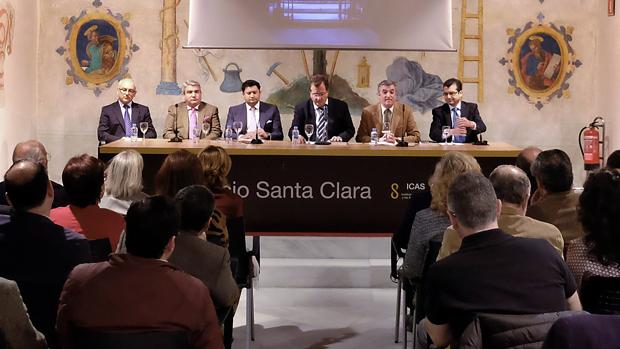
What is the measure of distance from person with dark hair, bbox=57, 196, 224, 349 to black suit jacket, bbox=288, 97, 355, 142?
18.7 feet

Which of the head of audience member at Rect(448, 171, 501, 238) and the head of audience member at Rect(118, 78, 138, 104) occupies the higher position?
the head of audience member at Rect(118, 78, 138, 104)

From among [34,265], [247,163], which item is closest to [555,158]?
[34,265]

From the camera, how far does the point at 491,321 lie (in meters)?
2.85

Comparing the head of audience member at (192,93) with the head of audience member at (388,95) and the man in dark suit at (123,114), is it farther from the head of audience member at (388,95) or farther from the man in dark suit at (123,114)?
the head of audience member at (388,95)

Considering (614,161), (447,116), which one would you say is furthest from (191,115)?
(614,161)

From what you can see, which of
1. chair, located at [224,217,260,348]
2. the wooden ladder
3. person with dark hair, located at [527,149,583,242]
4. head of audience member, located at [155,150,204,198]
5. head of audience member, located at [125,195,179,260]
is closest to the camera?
head of audience member, located at [125,195,179,260]

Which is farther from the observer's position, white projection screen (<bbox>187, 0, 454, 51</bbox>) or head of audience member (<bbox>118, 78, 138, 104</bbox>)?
white projection screen (<bbox>187, 0, 454, 51</bbox>)

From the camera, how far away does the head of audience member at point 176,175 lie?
477 cm

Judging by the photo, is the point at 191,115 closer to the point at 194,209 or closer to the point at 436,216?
the point at 436,216

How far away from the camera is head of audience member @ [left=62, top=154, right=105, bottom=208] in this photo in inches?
169

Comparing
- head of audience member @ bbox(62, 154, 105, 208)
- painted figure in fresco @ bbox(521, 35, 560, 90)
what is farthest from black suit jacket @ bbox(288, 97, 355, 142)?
head of audience member @ bbox(62, 154, 105, 208)

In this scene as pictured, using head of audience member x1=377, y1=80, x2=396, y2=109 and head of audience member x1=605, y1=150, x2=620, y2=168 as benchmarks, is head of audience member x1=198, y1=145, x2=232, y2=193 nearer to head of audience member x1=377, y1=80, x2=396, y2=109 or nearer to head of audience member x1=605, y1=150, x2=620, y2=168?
head of audience member x1=605, y1=150, x2=620, y2=168

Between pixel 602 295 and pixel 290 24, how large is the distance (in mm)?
A: 6941

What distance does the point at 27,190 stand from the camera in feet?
11.8
